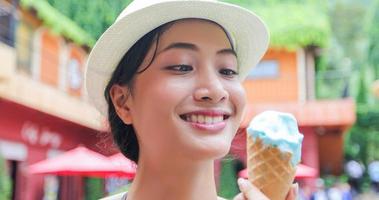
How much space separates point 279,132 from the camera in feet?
5.22

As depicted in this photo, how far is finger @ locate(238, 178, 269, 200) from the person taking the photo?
1.48 metres

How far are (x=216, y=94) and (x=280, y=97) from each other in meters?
12.6

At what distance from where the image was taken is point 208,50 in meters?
1.63

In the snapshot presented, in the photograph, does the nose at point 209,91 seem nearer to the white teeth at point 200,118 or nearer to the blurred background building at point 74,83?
the white teeth at point 200,118

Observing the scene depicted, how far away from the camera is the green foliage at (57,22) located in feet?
33.6

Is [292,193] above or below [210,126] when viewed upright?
below

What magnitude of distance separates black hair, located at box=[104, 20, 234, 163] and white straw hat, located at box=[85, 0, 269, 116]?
0.01 metres

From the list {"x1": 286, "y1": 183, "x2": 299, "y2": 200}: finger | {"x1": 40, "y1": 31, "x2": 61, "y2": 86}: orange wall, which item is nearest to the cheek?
{"x1": 286, "y1": 183, "x2": 299, "y2": 200}: finger

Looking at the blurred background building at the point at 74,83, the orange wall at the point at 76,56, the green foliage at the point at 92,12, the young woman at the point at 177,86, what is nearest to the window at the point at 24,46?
the blurred background building at the point at 74,83

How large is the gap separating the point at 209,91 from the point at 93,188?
10.9 m

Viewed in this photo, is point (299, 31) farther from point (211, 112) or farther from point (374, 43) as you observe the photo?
point (211, 112)

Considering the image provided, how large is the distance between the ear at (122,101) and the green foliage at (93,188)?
33.3 ft

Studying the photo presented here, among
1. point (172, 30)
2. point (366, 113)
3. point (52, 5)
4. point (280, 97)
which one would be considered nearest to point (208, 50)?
point (172, 30)

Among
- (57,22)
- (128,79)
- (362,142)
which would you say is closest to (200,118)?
(128,79)
